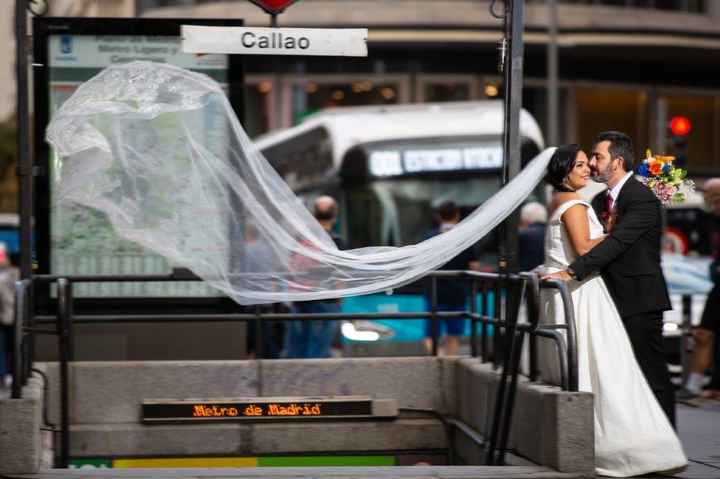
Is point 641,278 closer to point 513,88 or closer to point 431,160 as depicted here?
point 513,88

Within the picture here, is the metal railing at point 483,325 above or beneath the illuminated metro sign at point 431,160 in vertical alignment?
beneath

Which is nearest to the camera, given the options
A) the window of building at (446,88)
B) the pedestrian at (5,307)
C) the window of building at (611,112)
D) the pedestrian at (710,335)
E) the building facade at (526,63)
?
the pedestrian at (710,335)

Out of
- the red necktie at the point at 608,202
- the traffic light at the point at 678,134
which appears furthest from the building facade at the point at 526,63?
the red necktie at the point at 608,202

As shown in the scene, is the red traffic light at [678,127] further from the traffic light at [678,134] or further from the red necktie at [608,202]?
the red necktie at [608,202]

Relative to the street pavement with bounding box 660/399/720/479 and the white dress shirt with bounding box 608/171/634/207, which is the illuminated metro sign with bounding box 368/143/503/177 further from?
the white dress shirt with bounding box 608/171/634/207

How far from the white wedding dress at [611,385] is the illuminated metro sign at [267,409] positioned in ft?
6.68

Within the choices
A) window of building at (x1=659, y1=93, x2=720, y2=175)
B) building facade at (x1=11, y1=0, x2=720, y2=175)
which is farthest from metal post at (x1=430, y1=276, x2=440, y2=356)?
window of building at (x1=659, y1=93, x2=720, y2=175)

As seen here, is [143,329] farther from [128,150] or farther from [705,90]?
[705,90]

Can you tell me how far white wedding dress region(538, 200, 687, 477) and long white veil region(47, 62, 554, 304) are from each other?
933mm

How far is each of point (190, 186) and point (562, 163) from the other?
7.70 ft

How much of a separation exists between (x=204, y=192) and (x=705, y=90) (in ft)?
108

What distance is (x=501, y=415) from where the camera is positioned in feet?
27.1

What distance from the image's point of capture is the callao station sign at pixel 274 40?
8.48 meters

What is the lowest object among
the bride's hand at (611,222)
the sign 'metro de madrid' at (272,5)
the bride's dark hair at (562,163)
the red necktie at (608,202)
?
the bride's hand at (611,222)
